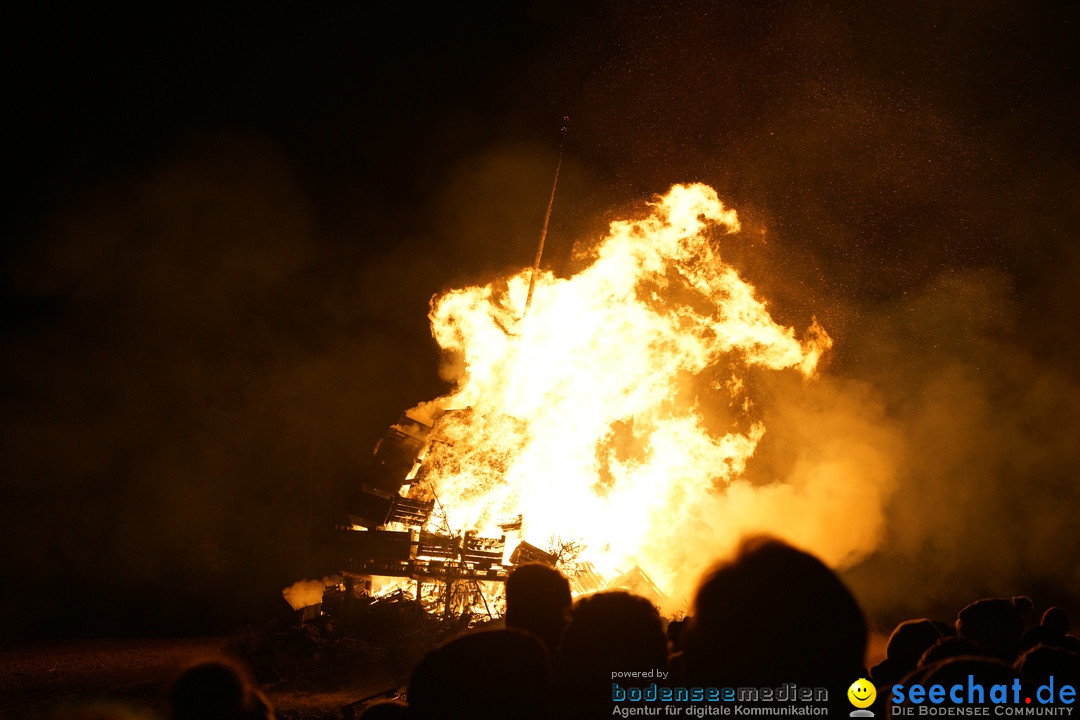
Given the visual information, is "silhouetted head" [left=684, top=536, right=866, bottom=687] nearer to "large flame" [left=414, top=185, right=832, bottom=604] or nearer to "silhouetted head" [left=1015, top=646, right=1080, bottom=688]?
"silhouetted head" [left=1015, top=646, right=1080, bottom=688]

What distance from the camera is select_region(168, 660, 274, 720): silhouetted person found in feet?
7.99

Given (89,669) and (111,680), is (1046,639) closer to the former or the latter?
(111,680)

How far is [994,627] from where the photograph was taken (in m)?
3.91

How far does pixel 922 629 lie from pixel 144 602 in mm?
15087

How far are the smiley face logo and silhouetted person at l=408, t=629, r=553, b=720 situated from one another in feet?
4.23

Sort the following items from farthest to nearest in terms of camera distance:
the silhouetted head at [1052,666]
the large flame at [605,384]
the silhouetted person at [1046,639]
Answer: the large flame at [605,384], the silhouetted person at [1046,639], the silhouetted head at [1052,666]

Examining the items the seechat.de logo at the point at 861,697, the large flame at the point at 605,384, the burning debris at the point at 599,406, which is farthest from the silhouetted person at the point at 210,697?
the large flame at the point at 605,384

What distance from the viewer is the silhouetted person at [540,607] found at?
316 cm

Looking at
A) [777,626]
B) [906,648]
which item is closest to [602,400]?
[906,648]

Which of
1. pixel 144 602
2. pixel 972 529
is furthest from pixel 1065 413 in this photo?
pixel 144 602

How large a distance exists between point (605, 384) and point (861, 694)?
34.8 feet

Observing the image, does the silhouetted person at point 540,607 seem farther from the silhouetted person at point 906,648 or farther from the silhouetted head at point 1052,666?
the silhouetted head at point 1052,666

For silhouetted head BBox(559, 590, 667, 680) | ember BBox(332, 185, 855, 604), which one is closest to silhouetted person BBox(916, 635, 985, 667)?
silhouetted head BBox(559, 590, 667, 680)

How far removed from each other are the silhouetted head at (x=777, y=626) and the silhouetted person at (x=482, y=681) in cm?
68
